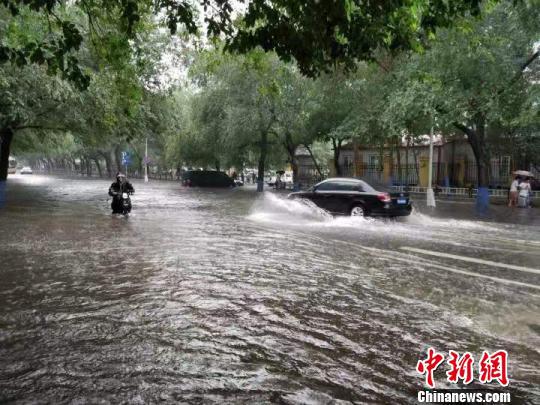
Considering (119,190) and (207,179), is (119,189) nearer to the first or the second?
(119,190)

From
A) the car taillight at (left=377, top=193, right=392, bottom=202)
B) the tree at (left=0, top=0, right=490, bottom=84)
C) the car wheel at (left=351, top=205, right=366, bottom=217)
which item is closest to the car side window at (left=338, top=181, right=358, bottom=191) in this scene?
the car wheel at (left=351, top=205, right=366, bottom=217)

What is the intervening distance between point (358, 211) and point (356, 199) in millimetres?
429

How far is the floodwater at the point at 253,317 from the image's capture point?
4.04 metres

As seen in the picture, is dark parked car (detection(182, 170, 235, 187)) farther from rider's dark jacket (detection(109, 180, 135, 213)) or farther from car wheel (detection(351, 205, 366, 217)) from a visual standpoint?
car wheel (detection(351, 205, 366, 217))

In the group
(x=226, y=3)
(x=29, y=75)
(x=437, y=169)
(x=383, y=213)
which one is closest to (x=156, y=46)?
(x=29, y=75)

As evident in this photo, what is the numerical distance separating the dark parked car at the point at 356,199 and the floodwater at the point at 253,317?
501 centimetres

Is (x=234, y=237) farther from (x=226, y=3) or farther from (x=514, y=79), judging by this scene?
(x=514, y=79)

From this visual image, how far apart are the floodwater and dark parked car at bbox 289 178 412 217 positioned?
5010mm

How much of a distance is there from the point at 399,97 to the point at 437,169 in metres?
23.3

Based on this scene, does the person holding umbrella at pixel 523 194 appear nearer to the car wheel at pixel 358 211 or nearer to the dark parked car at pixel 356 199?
the dark parked car at pixel 356 199

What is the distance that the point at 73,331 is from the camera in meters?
5.18

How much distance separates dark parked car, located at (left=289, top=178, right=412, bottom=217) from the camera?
17.0 m

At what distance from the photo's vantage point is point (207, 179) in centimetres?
4847

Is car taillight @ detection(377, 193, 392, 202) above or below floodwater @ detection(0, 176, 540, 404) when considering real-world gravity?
above
